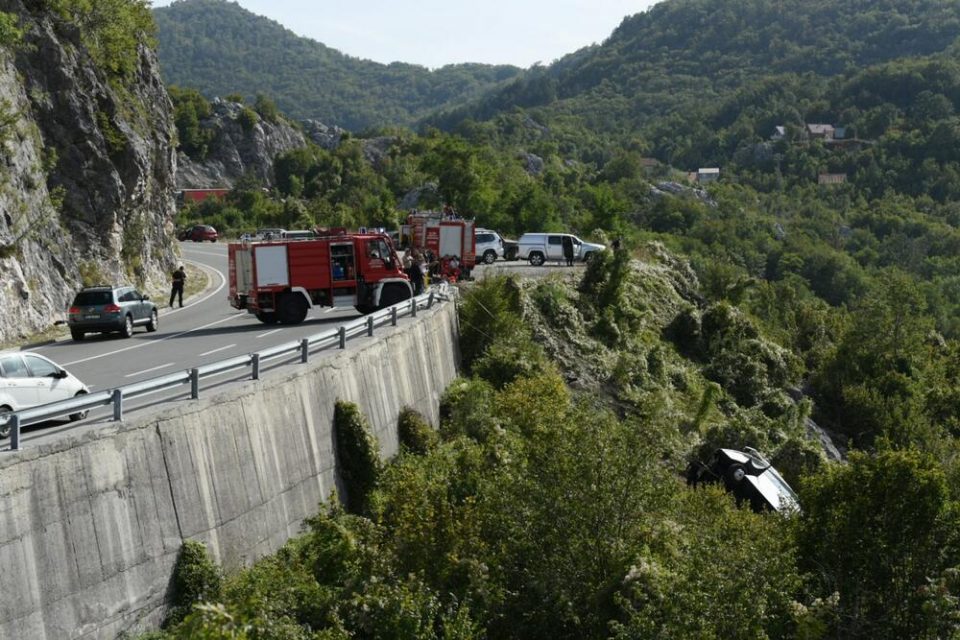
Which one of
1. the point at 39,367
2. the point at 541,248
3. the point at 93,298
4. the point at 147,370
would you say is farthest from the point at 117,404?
the point at 541,248

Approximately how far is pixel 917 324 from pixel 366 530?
54.5 meters

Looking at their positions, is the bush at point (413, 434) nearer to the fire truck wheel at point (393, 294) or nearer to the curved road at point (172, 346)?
the curved road at point (172, 346)

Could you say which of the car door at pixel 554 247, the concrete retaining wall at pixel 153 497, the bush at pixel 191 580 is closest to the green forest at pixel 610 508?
the bush at pixel 191 580

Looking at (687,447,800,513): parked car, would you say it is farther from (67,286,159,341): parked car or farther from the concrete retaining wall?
(67,286,159,341): parked car

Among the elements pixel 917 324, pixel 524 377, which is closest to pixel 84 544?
pixel 524 377

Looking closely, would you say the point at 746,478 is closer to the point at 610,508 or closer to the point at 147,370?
the point at 610,508

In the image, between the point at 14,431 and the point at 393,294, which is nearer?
the point at 14,431

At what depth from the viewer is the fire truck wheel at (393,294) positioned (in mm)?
33312

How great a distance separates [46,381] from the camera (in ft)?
52.9

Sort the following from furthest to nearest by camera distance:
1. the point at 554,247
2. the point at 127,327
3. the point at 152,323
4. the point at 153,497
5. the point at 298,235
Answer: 1. the point at 554,247
2. the point at 298,235
3. the point at 152,323
4. the point at 127,327
5. the point at 153,497

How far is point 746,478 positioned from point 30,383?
1827 centimetres

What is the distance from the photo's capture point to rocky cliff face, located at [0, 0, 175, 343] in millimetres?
33312

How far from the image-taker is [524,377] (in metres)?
31.1

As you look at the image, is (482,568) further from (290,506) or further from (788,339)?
(788,339)
